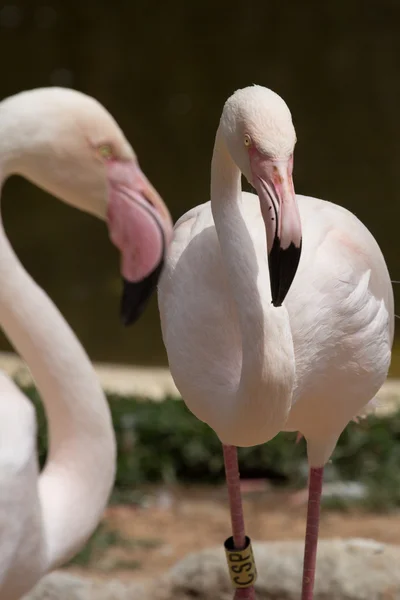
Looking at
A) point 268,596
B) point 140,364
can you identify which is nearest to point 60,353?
point 268,596

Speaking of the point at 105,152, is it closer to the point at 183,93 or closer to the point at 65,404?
the point at 65,404

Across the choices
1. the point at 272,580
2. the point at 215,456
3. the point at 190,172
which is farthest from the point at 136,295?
the point at 190,172

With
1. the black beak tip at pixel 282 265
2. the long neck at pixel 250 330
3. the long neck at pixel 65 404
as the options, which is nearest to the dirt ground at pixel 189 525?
the long neck at pixel 65 404

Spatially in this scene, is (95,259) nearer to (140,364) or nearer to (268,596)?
(140,364)

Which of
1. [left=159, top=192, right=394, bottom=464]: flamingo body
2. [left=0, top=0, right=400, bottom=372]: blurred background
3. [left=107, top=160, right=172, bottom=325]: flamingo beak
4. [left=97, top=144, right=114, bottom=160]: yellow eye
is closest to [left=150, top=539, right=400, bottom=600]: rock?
[left=159, top=192, right=394, bottom=464]: flamingo body

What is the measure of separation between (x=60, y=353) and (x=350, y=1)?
885 cm

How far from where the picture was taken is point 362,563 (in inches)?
117

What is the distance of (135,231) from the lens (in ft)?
7.88

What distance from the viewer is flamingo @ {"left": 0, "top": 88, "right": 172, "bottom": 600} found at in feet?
7.87

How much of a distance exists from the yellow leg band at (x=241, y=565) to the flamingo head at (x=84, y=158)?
710mm

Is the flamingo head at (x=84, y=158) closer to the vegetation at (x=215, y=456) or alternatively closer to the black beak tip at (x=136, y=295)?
the black beak tip at (x=136, y=295)

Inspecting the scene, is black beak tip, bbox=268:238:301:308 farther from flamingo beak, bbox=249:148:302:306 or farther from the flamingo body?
the flamingo body

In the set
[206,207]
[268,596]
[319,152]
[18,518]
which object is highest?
[206,207]

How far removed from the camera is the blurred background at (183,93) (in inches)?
244
